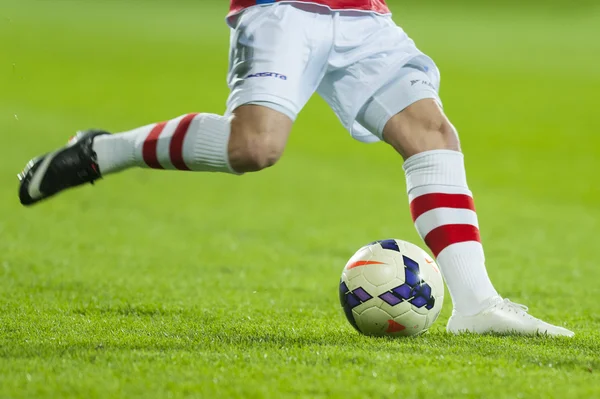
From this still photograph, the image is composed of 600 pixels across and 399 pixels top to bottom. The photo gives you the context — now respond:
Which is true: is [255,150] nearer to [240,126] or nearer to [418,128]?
[240,126]

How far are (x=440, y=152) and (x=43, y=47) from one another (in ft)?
106

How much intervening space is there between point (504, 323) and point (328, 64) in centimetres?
147

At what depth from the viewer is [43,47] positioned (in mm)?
34469

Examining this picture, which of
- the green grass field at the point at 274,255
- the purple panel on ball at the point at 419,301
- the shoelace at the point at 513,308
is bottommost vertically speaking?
the green grass field at the point at 274,255

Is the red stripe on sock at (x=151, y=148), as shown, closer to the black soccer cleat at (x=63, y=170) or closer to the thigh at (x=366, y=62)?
the black soccer cleat at (x=63, y=170)

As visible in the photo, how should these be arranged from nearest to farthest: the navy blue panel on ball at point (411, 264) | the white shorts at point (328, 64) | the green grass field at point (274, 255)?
the green grass field at point (274, 255) < the white shorts at point (328, 64) < the navy blue panel on ball at point (411, 264)

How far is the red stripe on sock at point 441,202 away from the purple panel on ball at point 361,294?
0.54m

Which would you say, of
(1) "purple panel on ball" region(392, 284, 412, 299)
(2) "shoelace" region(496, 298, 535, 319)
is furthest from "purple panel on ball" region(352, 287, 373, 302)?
(2) "shoelace" region(496, 298, 535, 319)

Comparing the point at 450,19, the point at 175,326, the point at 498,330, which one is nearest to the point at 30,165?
the point at 175,326

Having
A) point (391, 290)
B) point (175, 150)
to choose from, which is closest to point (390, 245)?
point (391, 290)

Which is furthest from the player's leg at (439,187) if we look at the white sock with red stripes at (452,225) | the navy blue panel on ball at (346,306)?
the navy blue panel on ball at (346,306)

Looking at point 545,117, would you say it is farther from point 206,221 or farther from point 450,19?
point 450,19

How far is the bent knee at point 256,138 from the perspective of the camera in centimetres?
410

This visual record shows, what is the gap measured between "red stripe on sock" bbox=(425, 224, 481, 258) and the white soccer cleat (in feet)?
1.06
